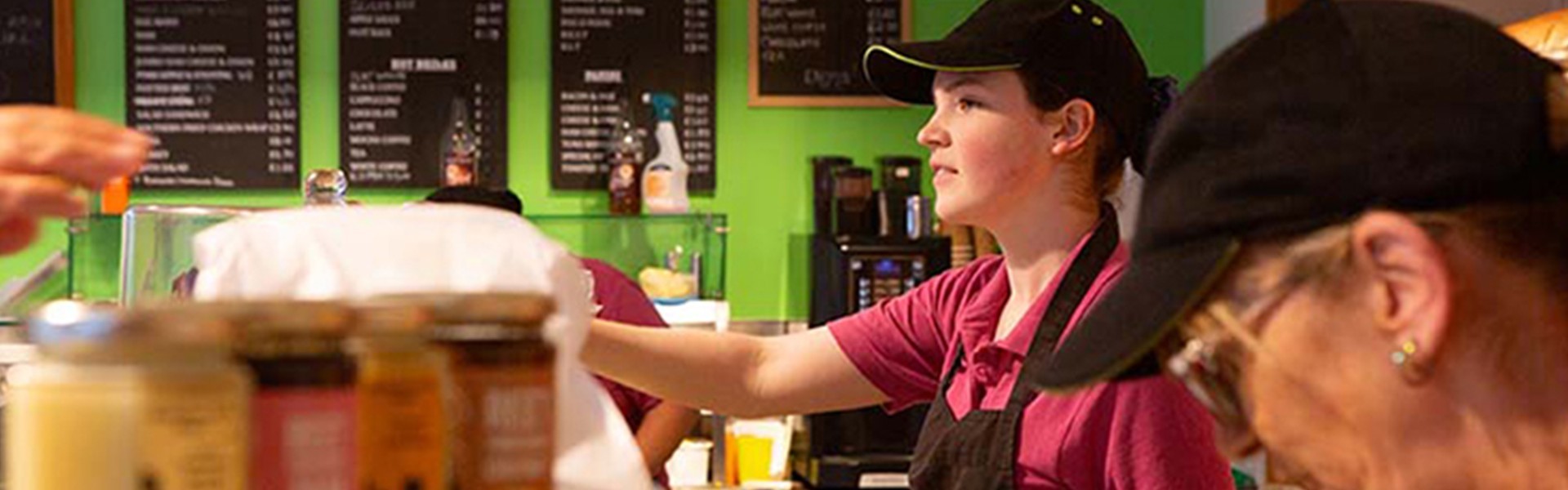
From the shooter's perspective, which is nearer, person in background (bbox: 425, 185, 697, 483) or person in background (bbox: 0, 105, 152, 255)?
person in background (bbox: 0, 105, 152, 255)

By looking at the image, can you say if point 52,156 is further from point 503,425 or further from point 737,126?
point 737,126

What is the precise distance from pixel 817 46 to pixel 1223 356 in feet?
16.3

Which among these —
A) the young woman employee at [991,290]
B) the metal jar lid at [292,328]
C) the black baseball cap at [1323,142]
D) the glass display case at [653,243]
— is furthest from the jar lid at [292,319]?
the glass display case at [653,243]

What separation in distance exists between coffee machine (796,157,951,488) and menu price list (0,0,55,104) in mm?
2550

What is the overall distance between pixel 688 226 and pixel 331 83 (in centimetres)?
134

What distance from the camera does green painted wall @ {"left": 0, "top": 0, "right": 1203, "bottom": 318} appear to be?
599 cm

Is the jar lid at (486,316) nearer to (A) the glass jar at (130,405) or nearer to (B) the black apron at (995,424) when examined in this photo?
(A) the glass jar at (130,405)

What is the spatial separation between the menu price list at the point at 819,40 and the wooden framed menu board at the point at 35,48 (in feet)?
7.42

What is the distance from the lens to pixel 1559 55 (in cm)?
274

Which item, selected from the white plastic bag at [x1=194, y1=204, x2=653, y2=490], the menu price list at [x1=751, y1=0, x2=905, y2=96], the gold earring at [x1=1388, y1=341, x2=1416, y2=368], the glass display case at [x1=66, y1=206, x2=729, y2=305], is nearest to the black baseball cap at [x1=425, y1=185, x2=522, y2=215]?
the glass display case at [x1=66, y1=206, x2=729, y2=305]

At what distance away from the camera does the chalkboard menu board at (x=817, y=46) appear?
6211 millimetres

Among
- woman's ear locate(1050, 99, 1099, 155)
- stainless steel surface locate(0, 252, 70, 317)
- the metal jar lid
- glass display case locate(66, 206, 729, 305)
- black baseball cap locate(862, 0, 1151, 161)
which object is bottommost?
stainless steel surface locate(0, 252, 70, 317)

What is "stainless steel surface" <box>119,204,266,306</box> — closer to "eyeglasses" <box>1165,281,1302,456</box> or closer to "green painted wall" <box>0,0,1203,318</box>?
"eyeglasses" <box>1165,281,1302,456</box>

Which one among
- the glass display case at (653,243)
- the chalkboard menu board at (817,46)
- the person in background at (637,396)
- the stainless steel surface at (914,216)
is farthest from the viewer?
the chalkboard menu board at (817,46)
